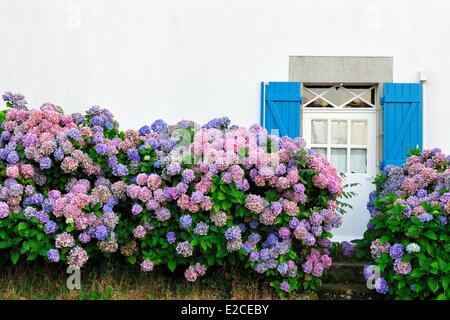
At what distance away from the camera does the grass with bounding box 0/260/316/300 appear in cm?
438

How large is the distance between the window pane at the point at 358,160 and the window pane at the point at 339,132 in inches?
7.3

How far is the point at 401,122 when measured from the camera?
6.27 meters

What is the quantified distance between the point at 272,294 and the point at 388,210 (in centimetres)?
116

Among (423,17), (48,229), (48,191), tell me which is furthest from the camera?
(423,17)

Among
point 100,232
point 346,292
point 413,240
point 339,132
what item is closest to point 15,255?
point 100,232

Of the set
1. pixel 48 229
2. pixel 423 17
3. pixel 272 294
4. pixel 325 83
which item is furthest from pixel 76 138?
pixel 423 17

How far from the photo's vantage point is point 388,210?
4379 millimetres

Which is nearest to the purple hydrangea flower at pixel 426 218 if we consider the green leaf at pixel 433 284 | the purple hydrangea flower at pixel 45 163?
the green leaf at pixel 433 284

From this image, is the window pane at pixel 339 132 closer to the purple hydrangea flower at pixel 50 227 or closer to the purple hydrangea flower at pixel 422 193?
the purple hydrangea flower at pixel 422 193

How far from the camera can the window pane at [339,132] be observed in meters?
6.52

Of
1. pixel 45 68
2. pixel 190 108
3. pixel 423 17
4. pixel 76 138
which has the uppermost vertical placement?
pixel 423 17

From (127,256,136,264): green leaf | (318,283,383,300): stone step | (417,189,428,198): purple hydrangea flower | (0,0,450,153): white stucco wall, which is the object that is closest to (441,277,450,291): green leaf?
(417,189,428,198): purple hydrangea flower

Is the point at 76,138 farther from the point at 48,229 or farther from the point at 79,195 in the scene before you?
the point at 48,229

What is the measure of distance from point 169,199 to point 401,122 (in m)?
3.21
